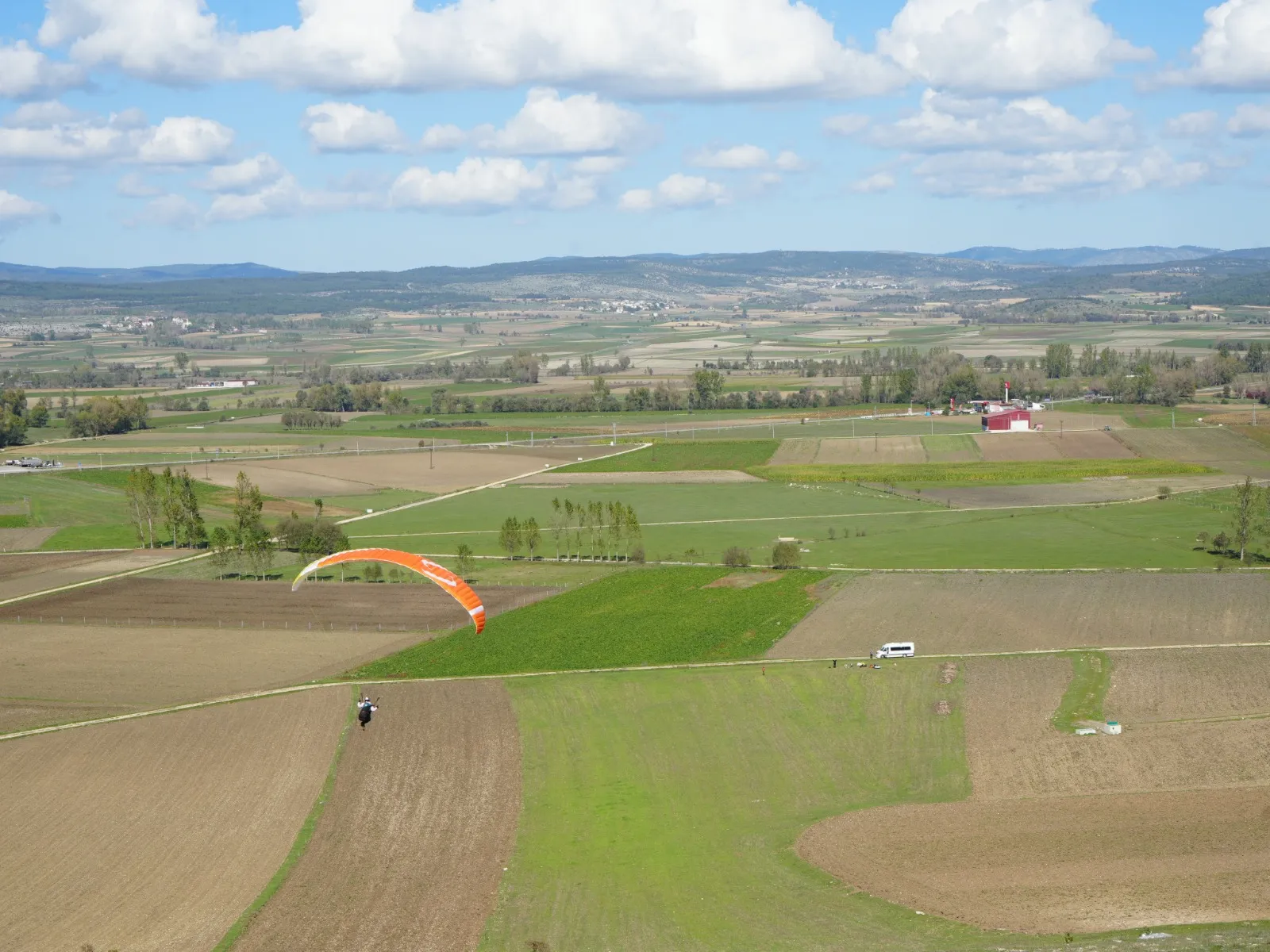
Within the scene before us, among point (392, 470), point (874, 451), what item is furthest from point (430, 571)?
point (874, 451)

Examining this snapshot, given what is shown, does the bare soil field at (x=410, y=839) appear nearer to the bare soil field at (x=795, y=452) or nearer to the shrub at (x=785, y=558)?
the shrub at (x=785, y=558)

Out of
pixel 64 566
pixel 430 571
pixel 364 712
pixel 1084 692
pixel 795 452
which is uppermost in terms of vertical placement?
pixel 430 571

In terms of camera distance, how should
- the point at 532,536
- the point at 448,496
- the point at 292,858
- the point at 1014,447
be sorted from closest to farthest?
the point at 292,858 → the point at 532,536 → the point at 448,496 → the point at 1014,447

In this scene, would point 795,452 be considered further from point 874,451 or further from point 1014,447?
point 1014,447

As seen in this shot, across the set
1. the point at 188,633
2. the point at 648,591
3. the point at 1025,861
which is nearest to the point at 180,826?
the point at 1025,861

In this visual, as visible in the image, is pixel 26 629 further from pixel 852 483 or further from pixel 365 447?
pixel 365 447

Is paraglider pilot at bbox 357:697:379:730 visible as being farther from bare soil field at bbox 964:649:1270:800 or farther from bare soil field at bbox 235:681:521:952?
bare soil field at bbox 964:649:1270:800

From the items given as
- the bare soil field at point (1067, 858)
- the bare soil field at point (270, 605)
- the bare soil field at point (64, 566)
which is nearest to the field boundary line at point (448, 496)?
the bare soil field at point (64, 566)
